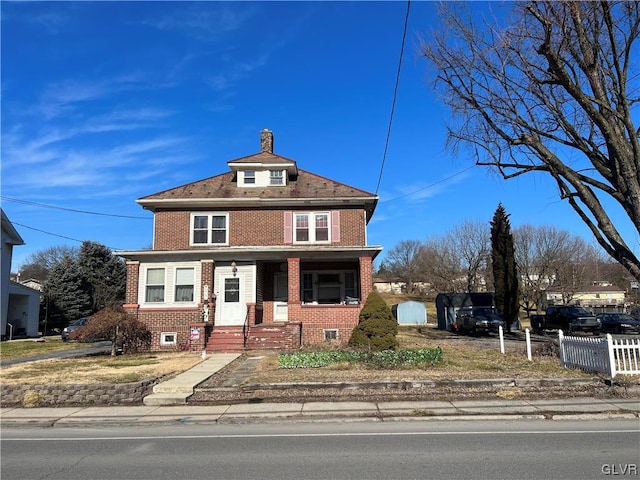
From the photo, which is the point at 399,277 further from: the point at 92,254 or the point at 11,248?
the point at 11,248

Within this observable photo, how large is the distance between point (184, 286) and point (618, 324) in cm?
3015

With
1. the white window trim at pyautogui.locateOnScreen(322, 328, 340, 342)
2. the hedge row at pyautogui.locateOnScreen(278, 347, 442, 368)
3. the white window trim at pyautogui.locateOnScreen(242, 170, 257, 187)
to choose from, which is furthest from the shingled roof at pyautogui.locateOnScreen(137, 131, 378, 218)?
the hedge row at pyautogui.locateOnScreen(278, 347, 442, 368)

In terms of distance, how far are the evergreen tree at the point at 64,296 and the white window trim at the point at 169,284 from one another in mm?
30285

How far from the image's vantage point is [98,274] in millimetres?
49031

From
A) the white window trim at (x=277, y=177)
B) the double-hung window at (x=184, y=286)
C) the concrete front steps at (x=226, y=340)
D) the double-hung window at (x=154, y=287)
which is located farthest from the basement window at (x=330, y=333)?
the white window trim at (x=277, y=177)

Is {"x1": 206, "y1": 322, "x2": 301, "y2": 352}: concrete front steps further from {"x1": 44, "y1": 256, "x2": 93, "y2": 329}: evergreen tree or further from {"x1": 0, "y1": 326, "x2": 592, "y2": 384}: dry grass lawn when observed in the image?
{"x1": 44, "y1": 256, "x2": 93, "y2": 329}: evergreen tree

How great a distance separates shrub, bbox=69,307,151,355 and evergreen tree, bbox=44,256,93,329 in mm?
30769

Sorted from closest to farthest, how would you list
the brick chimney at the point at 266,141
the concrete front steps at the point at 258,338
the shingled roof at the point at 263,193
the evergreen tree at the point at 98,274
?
the concrete front steps at the point at 258,338
the shingled roof at the point at 263,193
the brick chimney at the point at 266,141
the evergreen tree at the point at 98,274

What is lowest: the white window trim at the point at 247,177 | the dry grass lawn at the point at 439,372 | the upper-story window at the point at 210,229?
the dry grass lawn at the point at 439,372

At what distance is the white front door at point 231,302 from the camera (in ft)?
67.8

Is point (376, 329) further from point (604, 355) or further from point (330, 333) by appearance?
point (604, 355)

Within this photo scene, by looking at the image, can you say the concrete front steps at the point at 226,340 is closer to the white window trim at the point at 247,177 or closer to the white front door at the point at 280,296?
the white front door at the point at 280,296

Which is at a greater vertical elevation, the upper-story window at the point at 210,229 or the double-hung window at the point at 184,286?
the upper-story window at the point at 210,229

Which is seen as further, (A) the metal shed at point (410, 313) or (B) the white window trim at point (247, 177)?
(A) the metal shed at point (410, 313)
